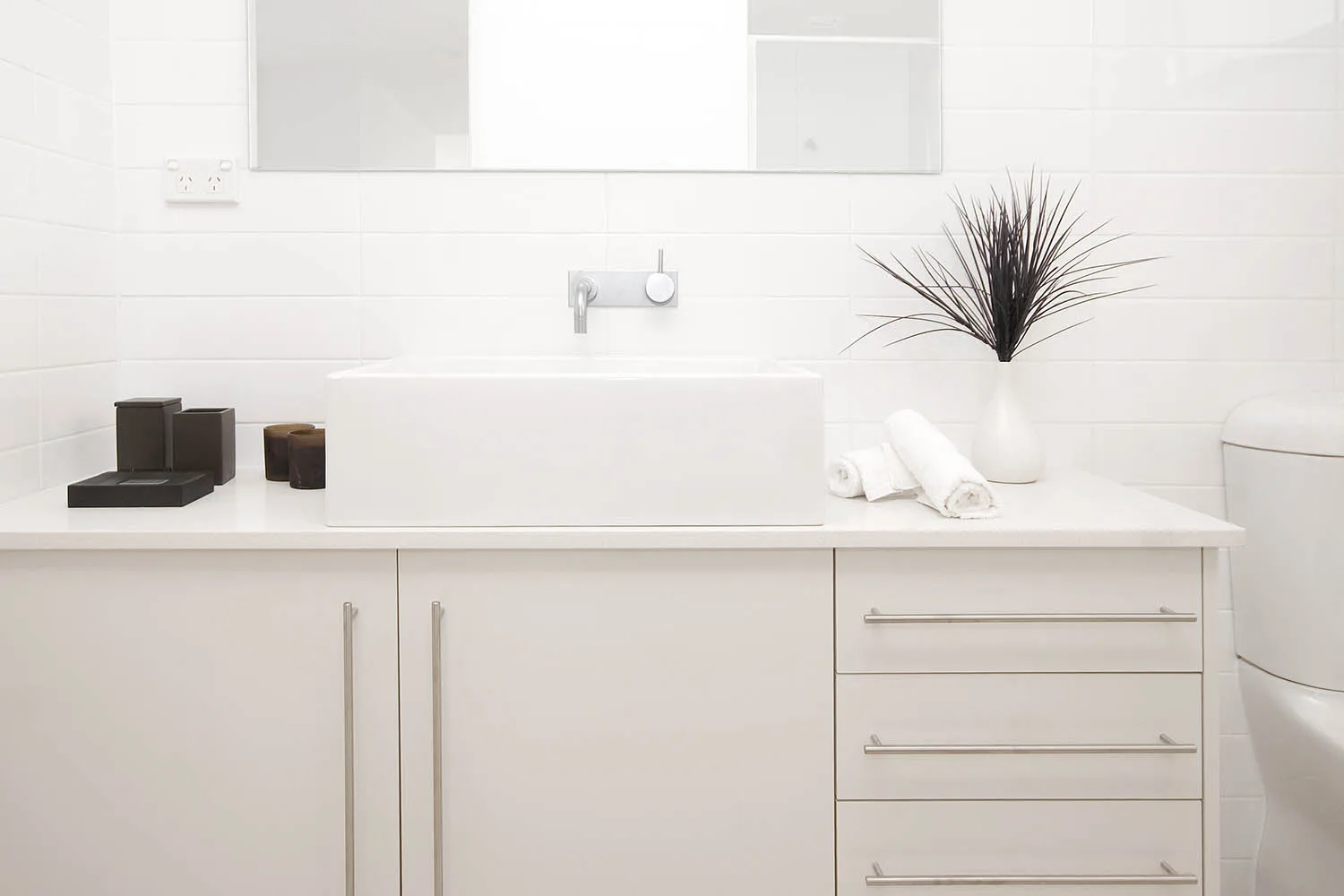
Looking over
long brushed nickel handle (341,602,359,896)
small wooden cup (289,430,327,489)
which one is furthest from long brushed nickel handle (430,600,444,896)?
small wooden cup (289,430,327,489)

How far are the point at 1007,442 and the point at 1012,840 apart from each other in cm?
65

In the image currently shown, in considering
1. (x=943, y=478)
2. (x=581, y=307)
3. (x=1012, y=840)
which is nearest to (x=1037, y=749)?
(x=1012, y=840)

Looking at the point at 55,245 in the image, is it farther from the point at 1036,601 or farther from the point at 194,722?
the point at 1036,601

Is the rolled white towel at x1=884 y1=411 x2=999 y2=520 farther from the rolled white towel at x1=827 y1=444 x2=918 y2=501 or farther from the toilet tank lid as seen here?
the toilet tank lid

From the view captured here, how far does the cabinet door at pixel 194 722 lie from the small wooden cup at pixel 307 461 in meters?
0.33

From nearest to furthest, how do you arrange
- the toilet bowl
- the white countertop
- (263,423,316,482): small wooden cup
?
1. the white countertop
2. the toilet bowl
3. (263,423,316,482): small wooden cup

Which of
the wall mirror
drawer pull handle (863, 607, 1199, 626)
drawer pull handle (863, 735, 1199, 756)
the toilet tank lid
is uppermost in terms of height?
the wall mirror

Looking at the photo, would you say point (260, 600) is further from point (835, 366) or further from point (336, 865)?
point (835, 366)

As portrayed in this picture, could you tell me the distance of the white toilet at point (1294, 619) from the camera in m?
1.66

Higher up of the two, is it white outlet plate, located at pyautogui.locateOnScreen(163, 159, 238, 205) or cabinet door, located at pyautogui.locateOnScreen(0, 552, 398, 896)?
white outlet plate, located at pyautogui.locateOnScreen(163, 159, 238, 205)

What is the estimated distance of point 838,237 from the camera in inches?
75.3

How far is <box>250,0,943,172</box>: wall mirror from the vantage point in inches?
73.7

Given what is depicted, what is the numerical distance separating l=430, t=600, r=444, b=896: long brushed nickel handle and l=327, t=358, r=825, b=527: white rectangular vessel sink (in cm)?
14

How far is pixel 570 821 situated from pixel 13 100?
1.39 metres
